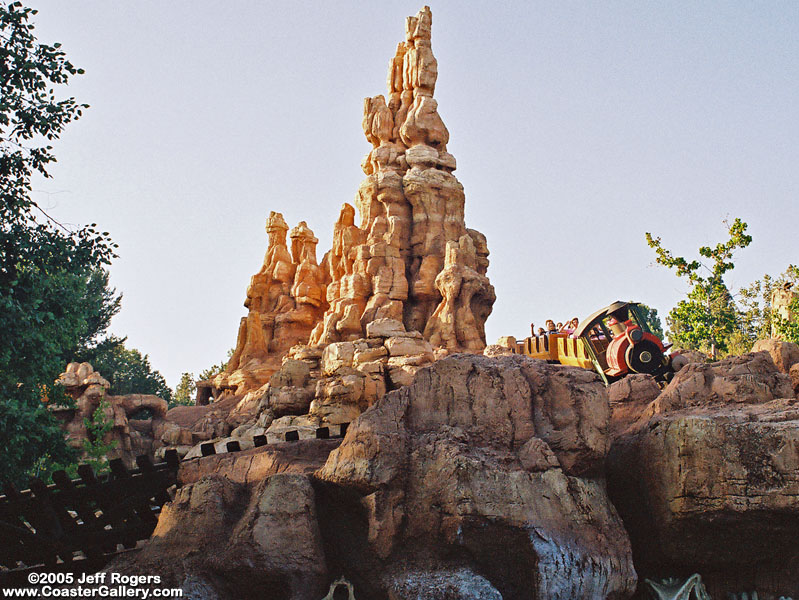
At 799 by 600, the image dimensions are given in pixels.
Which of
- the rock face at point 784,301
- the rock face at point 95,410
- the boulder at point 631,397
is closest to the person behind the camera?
the boulder at point 631,397

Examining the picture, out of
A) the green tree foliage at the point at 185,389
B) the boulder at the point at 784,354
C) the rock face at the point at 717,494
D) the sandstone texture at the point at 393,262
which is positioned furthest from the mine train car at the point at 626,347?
the green tree foliage at the point at 185,389

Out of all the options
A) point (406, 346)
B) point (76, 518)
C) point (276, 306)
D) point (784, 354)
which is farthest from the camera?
point (276, 306)

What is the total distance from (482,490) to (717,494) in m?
2.37

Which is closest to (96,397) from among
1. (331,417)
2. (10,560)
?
(331,417)

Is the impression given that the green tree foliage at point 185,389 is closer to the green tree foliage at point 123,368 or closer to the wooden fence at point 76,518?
the green tree foliage at point 123,368

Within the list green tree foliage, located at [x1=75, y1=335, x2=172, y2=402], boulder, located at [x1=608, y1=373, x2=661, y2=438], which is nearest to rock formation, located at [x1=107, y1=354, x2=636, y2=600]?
boulder, located at [x1=608, y1=373, x2=661, y2=438]

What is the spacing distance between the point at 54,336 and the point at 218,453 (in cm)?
490

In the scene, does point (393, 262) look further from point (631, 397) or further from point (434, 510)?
point (434, 510)

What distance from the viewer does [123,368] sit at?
151 feet

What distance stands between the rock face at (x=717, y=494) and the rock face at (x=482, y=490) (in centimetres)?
60

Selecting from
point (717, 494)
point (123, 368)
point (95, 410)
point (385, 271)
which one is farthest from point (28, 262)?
point (123, 368)

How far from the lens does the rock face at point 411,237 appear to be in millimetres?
33656

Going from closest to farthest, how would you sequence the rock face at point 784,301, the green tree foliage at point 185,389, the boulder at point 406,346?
the rock face at point 784,301
the boulder at point 406,346
the green tree foliage at point 185,389

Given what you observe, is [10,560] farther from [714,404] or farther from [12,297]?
[714,404]
